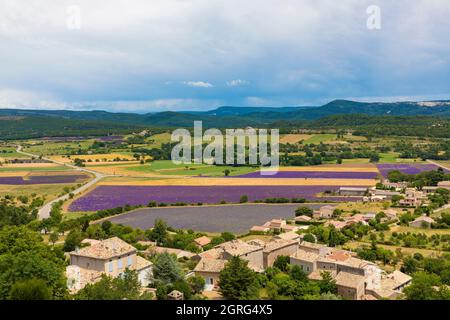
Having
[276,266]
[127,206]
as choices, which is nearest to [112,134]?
[127,206]

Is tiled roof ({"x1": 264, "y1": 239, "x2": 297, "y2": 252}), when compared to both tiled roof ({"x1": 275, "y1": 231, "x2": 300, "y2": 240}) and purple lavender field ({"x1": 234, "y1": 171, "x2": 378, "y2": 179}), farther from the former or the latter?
purple lavender field ({"x1": 234, "y1": 171, "x2": 378, "y2": 179})

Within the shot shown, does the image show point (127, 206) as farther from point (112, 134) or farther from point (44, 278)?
point (112, 134)

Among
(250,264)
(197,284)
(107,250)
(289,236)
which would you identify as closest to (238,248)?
(250,264)

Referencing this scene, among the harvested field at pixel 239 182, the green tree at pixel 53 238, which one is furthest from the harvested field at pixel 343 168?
the green tree at pixel 53 238

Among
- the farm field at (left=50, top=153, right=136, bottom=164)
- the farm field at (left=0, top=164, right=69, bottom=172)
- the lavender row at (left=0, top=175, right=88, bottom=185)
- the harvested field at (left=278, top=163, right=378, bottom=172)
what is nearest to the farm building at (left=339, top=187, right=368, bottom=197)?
the harvested field at (left=278, top=163, right=378, bottom=172)

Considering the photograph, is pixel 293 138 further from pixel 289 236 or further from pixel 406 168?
pixel 289 236

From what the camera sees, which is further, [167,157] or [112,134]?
[112,134]

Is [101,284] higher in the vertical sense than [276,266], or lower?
higher
